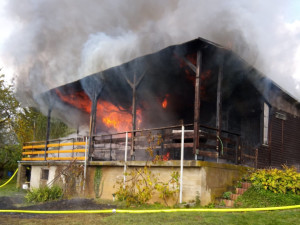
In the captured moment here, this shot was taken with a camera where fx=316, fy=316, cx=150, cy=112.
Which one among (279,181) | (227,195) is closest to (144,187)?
(227,195)

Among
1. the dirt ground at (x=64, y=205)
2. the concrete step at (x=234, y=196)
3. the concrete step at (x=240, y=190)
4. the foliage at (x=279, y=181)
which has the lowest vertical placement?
the dirt ground at (x=64, y=205)

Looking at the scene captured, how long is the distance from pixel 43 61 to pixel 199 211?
10.4 m

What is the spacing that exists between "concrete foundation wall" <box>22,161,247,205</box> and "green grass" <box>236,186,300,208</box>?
29.2 inches

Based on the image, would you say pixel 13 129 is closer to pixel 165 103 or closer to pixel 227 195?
pixel 165 103

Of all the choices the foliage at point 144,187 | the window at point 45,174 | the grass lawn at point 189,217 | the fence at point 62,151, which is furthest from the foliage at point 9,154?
the grass lawn at point 189,217

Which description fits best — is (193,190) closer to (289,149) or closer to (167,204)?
(167,204)

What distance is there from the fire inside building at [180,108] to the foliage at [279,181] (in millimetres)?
1350

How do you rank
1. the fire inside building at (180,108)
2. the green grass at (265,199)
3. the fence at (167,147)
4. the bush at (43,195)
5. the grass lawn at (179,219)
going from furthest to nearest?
the fire inside building at (180,108) → the bush at (43,195) → the fence at (167,147) → the green grass at (265,199) → the grass lawn at (179,219)

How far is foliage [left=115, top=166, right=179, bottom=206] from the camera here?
27.9 feet

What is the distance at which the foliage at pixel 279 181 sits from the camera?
8117 mm

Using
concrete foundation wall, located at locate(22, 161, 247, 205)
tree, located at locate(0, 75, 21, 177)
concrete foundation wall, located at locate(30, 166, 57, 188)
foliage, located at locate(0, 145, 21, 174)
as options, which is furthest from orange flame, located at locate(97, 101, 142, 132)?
foliage, located at locate(0, 145, 21, 174)

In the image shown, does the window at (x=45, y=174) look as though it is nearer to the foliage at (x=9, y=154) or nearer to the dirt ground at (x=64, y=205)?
the dirt ground at (x=64, y=205)

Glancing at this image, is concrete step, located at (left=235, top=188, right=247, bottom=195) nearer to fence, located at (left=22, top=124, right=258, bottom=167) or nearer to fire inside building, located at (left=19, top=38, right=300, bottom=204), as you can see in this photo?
fence, located at (left=22, top=124, right=258, bottom=167)

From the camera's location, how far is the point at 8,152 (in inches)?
940
